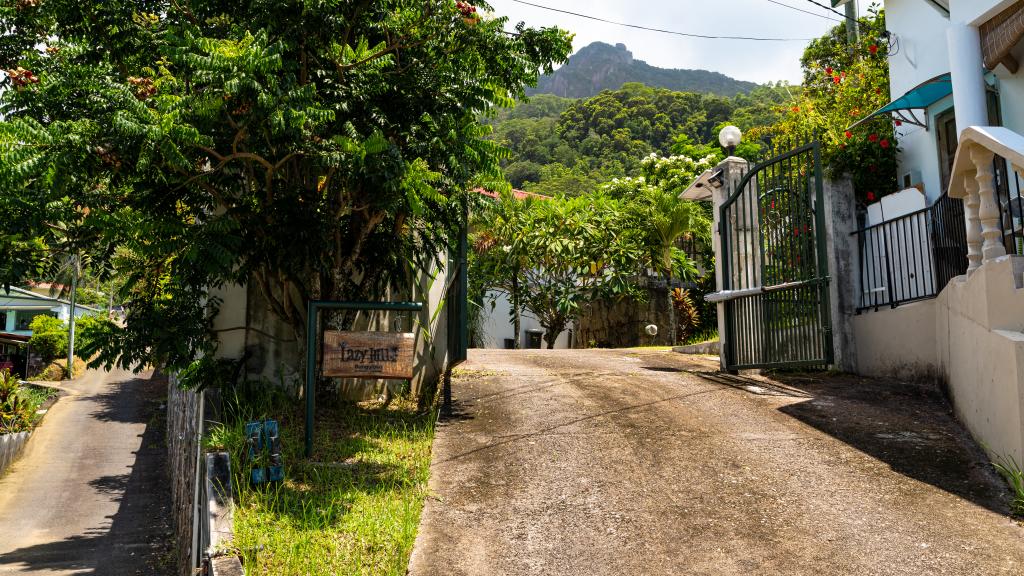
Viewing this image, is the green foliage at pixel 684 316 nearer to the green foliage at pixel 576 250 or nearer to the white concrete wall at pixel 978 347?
the green foliage at pixel 576 250

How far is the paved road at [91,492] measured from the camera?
916 cm

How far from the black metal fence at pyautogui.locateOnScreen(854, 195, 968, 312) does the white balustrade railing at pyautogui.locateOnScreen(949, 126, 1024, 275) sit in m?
1.74

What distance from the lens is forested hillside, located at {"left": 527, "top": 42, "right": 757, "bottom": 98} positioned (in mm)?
114438

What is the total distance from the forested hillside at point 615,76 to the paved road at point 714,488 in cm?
10706

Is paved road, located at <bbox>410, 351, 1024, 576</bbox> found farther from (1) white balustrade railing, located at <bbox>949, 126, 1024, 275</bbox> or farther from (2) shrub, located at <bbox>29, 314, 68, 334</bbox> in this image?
(2) shrub, located at <bbox>29, 314, 68, 334</bbox>

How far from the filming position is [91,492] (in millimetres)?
14180

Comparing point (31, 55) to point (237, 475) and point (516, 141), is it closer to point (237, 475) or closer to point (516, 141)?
point (237, 475)

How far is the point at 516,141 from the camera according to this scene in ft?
165

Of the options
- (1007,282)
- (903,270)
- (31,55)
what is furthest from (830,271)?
(31,55)

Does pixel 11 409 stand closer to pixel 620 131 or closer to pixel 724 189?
pixel 724 189

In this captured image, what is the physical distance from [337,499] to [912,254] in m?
6.52

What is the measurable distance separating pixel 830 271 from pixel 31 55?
8.63 metres

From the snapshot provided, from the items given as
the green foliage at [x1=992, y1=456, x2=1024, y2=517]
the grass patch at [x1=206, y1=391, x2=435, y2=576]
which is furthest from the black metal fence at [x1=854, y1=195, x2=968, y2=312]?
the grass patch at [x1=206, y1=391, x2=435, y2=576]

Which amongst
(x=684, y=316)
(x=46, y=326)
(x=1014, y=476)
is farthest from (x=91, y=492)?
(x=46, y=326)
